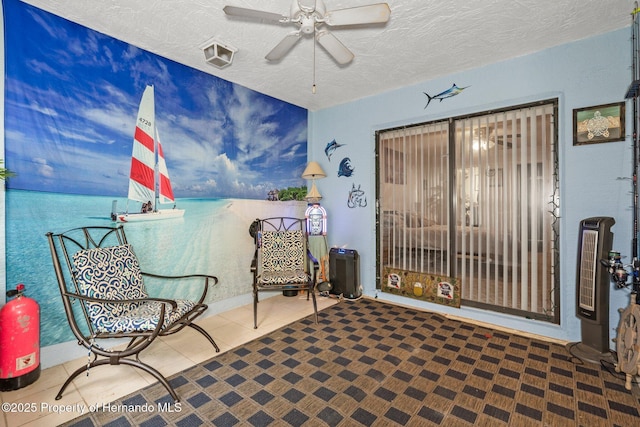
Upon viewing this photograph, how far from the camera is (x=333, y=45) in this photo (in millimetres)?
2137

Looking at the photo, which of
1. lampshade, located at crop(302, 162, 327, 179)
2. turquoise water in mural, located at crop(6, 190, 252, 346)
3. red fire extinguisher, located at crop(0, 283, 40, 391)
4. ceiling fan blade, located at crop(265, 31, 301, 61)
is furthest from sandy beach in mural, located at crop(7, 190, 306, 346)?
ceiling fan blade, located at crop(265, 31, 301, 61)

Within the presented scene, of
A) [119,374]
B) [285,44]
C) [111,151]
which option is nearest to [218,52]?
[285,44]

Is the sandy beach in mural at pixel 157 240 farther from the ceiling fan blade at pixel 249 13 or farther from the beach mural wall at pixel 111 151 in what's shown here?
the ceiling fan blade at pixel 249 13

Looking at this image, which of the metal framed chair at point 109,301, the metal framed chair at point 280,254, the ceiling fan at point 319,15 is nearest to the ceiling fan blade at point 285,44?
the ceiling fan at point 319,15

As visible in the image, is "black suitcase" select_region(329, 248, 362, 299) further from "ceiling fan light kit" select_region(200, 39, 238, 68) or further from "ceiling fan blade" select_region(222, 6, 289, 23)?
"ceiling fan blade" select_region(222, 6, 289, 23)

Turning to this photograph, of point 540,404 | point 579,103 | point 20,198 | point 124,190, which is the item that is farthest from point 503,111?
point 20,198

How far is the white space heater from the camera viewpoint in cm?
239

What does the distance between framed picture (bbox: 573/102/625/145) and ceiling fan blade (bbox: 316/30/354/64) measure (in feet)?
7.63

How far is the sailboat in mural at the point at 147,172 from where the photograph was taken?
2955 mm

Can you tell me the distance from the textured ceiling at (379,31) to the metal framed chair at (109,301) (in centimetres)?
189

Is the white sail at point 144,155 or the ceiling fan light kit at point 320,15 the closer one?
the ceiling fan light kit at point 320,15

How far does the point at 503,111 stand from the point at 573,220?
1330 mm

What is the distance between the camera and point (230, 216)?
12.6 feet

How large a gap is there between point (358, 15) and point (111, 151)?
8.35 feet
